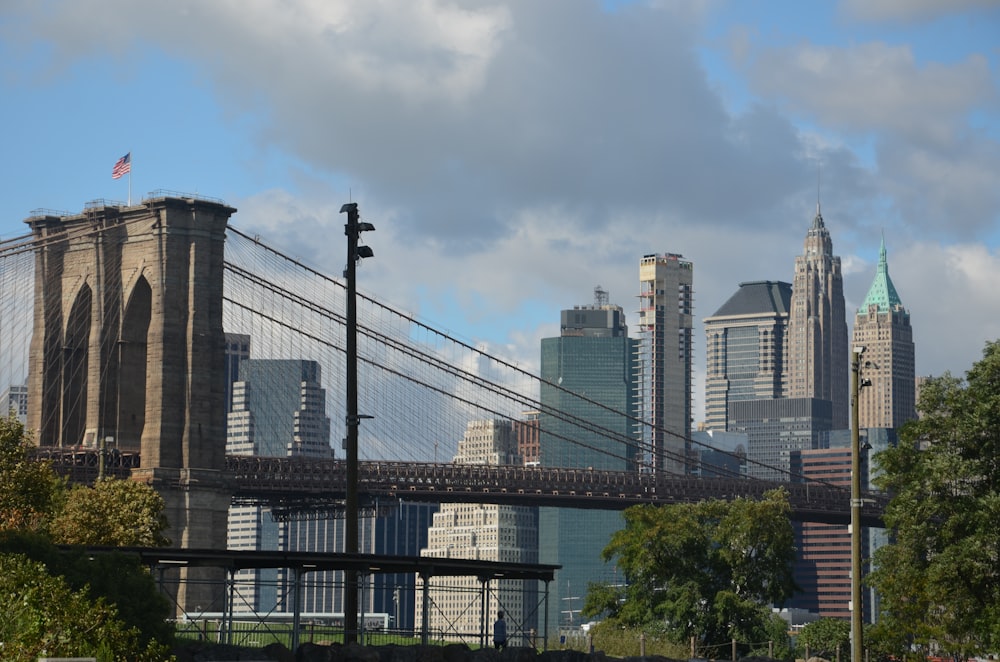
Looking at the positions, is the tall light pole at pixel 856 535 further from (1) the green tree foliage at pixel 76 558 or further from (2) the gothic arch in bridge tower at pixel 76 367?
(2) the gothic arch in bridge tower at pixel 76 367

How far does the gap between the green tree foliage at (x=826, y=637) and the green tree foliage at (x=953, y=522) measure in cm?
4183

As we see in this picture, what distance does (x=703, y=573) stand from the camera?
87.7 meters

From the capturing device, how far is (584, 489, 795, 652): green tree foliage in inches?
3366


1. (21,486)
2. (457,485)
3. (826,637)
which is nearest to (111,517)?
(21,486)

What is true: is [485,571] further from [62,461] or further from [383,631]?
[62,461]

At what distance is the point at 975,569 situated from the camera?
53.0 meters

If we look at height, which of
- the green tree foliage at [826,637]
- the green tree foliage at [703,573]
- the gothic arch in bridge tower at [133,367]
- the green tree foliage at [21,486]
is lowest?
the green tree foliage at [826,637]

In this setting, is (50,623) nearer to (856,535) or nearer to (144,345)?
(856,535)

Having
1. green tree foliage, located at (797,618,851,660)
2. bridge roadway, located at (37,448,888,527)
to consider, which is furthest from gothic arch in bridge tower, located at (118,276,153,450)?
green tree foliage, located at (797,618,851,660)

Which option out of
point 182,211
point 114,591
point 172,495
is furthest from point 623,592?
point 114,591

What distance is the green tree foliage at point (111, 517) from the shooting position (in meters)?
75.9

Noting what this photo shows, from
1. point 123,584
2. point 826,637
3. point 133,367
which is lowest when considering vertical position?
point 826,637

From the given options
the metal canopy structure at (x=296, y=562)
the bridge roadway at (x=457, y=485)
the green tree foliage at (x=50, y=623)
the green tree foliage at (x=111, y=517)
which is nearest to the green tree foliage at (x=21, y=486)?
the green tree foliage at (x=111, y=517)

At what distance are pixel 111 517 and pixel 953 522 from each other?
39923 mm
